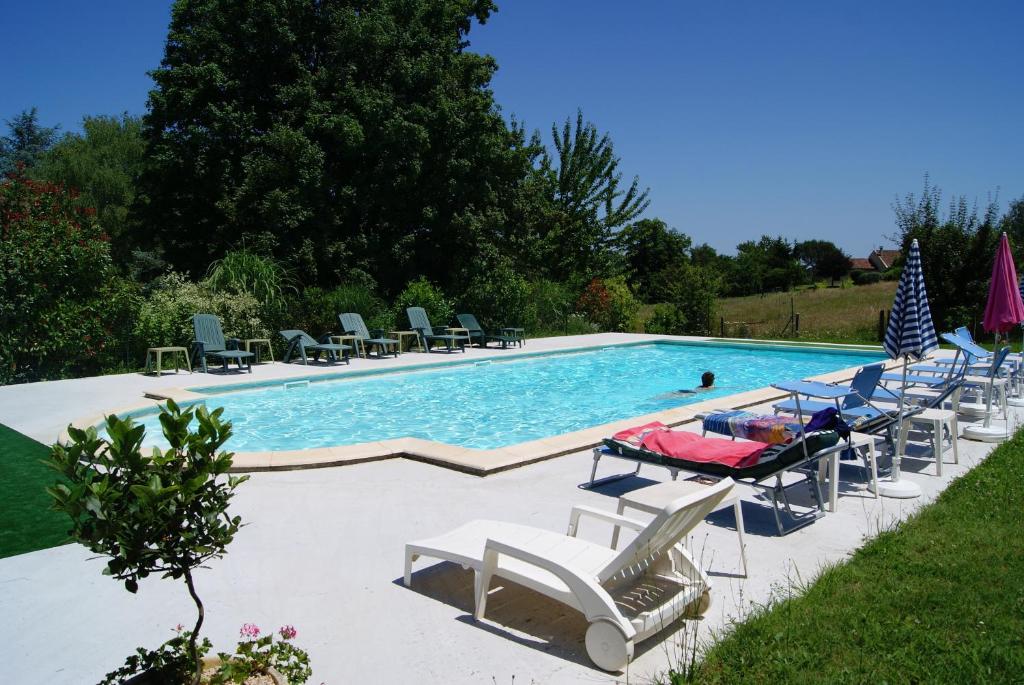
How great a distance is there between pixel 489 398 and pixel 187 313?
585cm

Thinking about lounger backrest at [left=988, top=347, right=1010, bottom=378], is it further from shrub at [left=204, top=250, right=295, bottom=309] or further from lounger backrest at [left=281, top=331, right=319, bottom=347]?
shrub at [left=204, top=250, right=295, bottom=309]

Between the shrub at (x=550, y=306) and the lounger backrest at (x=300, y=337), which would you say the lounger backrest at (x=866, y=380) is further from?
the shrub at (x=550, y=306)

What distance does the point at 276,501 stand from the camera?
17.5ft

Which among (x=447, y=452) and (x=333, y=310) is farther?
(x=333, y=310)

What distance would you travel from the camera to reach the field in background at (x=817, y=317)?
1995 cm

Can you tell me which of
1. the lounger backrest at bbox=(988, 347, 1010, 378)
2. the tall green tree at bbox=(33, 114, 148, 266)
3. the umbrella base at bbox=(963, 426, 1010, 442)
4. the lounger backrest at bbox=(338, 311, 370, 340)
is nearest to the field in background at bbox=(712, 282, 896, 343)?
the lounger backrest at bbox=(338, 311, 370, 340)

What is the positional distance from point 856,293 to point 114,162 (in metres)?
34.1

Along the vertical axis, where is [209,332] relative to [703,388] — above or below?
above

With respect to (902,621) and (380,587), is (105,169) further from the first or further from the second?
(902,621)

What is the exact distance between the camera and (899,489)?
5488 millimetres

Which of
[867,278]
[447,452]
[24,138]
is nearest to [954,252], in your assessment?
[447,452]

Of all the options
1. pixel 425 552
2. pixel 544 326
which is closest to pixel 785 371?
pixel 544 326

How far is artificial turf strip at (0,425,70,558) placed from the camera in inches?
177

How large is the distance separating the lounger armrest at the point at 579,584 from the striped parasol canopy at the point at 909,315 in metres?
3.73
